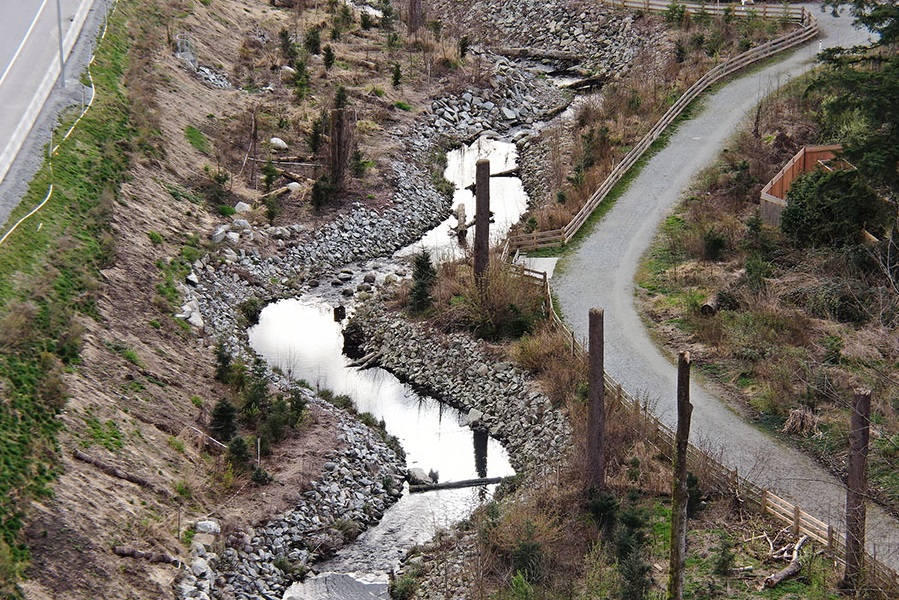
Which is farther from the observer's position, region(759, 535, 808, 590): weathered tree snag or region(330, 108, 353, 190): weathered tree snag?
region(330, 108, 353, 190): weathered tree snag

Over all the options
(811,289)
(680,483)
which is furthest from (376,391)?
(680,483)

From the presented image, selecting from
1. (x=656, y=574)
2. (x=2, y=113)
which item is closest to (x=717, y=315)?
(x=656, y=574)

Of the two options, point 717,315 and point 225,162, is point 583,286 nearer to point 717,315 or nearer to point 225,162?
point 717,315

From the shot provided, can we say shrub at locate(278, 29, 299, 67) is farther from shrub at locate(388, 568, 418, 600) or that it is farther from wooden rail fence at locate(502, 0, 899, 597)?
shrub at locate(388, 568, 418, 600)

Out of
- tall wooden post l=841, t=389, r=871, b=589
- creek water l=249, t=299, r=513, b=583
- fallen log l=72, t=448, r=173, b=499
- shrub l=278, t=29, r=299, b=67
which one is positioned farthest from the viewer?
shrub l=278, t=29, r=299, b=67

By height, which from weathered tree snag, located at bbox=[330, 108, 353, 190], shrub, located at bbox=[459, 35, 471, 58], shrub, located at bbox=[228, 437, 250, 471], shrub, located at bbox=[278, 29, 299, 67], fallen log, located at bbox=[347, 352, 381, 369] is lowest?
shrub, located at bbox=[228, 437, 250, 471]

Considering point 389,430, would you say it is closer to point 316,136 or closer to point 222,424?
point 222,424

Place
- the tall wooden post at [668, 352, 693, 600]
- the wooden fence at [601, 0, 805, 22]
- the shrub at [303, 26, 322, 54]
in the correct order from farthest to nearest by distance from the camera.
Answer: the wooden fence at [601, 0, 805, 22], the shrub at [303, 26, 322, 54], the tall wooden post at [668, 352, 693, 600]

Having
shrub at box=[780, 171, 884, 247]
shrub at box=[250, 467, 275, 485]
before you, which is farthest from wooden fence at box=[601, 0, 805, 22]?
shrub at box=[250, 467, 275, 485]
